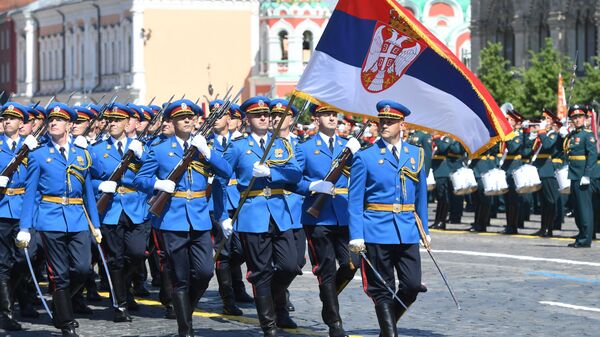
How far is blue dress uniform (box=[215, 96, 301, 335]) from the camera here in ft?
45.1

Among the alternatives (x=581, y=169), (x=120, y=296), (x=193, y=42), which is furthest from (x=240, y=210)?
(x=193, y=42)

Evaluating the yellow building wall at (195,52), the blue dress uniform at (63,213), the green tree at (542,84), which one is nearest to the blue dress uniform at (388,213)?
the blue dress uniform at (63,213)

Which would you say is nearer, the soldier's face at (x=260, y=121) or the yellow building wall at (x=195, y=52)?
the soldier's face at (x=260, y=121)

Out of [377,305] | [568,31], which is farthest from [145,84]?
[377,305]

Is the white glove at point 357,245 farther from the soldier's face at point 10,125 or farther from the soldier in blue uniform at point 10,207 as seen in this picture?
the soldier's face at point 10,125

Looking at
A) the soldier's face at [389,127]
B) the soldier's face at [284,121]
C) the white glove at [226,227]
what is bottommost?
the white glove at [226,227]

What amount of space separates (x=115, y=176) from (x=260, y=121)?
2.22m

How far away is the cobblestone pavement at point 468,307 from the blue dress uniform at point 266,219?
0.60 metres

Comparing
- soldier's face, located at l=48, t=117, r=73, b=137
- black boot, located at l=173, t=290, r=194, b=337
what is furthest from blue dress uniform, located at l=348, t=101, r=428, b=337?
soldier's face, located at l=48, t=117, r=73, b=137

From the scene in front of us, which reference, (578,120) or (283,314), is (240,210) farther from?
(578,120)

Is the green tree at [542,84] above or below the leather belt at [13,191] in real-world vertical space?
above

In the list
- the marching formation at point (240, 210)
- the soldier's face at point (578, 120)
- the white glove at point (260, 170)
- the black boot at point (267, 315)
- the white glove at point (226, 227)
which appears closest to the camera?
the marching formation at point (240, 210)

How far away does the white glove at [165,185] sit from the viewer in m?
13.5

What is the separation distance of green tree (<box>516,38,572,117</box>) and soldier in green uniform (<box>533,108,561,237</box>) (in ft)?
84.0
